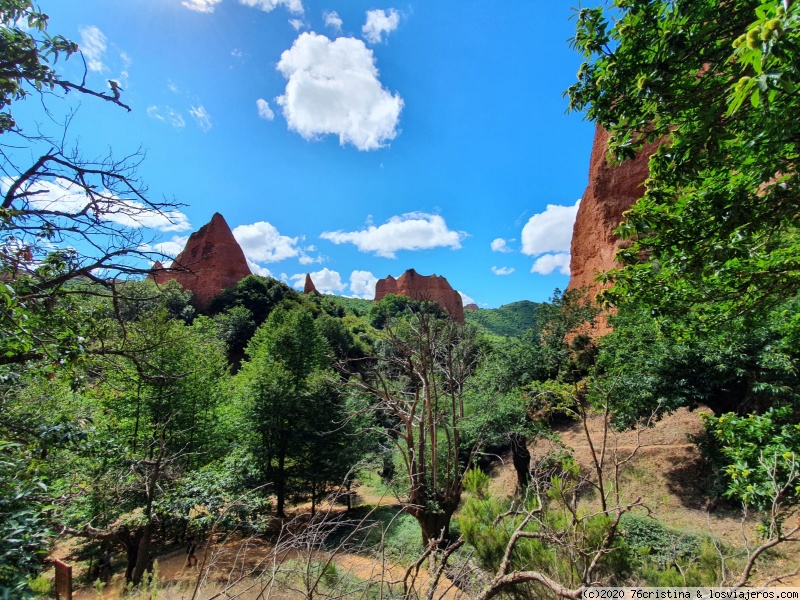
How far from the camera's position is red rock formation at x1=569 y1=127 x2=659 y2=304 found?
880 inches

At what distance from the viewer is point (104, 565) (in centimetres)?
900

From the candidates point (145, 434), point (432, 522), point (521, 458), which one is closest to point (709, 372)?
point (521, 458)

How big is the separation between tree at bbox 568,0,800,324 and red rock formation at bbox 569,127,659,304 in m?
19.9

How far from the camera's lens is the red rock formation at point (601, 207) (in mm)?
22359

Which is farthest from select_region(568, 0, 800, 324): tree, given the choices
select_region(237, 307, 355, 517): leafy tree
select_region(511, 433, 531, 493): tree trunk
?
select_region(237, 307, 355, 517): leafy tree

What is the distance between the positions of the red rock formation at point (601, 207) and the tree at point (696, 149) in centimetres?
1994

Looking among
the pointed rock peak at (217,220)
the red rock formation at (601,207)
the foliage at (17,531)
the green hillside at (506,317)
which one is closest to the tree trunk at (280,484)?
the foliage at (17,531)

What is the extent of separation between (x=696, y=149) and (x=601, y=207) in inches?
957

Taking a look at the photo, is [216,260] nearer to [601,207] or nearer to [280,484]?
[280,484]

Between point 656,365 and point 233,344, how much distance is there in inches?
1259

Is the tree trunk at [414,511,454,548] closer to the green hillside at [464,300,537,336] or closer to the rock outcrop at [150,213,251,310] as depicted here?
the rock outcrop at [150,213,251,310]

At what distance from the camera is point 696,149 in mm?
2750

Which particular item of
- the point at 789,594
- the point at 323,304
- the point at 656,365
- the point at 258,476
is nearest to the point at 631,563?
the point at 789,594

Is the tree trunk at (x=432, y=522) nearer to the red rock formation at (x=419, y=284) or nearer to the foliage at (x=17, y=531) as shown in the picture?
the foliage at (x=17, y=531)
